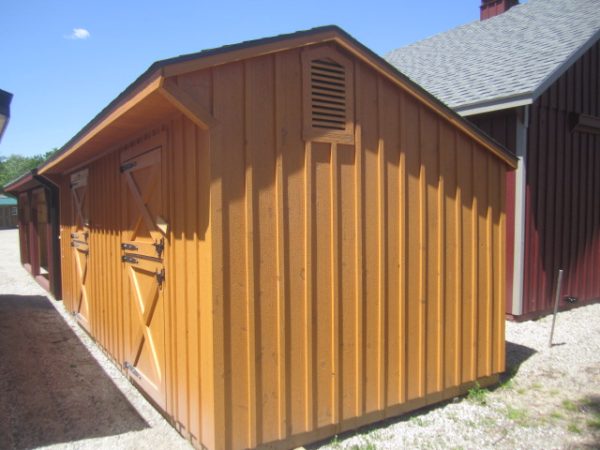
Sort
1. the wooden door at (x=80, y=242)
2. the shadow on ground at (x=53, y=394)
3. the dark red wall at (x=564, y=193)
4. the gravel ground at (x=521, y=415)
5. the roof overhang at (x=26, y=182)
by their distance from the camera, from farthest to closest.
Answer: the roof overhang at (x=26, y=182), the dark red wall at (x=564, y=193), the wooden door at (x=80, y=242), the shadow on ground at (x=53, y=394), the gravel ground at (x=521, y=415)

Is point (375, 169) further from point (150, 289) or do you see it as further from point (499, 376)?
point (499, 376)

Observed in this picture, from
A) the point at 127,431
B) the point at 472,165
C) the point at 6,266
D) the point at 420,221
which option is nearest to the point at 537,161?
the point at 472,165

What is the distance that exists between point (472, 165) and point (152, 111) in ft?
9.45

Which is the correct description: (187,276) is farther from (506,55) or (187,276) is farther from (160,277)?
(506,55)

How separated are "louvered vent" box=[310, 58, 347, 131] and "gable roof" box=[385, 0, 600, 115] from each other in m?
4.05

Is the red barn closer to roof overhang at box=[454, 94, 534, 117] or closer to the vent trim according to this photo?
roof overhang at box=[454, 94, 534, 117]

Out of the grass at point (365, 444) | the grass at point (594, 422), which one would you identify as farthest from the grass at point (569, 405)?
the grass at point (365, 444)

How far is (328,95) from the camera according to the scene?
142 inches

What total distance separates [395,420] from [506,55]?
7.31 metres

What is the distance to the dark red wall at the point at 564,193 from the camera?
7.22m

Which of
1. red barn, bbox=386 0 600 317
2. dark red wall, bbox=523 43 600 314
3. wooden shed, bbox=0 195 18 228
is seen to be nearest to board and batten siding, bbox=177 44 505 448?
red barn, bbox=386 0 600 317

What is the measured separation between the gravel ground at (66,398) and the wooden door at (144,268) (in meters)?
0.23

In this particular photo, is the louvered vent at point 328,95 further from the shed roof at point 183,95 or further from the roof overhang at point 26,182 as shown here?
the roof overhang at point 26,182

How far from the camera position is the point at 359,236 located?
12.2ft
